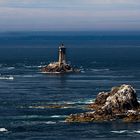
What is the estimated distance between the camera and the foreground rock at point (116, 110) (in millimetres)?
134125

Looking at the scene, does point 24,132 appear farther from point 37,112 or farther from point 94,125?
point 37,112

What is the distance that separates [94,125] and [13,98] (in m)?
42.7

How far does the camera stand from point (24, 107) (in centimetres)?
15175

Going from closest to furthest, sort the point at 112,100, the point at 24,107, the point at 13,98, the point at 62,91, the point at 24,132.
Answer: the point at 24,132 → the point at 112,100 → the point at 24,107 → the point at 13,98 → the point at 62,91

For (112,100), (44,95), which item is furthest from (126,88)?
(44,95)

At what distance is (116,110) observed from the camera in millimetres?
138375

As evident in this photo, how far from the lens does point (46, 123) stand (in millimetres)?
131125

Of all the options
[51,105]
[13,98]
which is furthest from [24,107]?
[13,98]

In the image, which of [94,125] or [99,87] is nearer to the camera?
[94,125]

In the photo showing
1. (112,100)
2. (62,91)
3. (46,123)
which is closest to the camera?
(46,123)

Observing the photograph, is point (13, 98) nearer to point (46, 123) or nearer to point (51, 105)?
point (51, 105)

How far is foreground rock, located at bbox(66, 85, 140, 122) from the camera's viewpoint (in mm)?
134125

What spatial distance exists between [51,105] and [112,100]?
18.6 meters

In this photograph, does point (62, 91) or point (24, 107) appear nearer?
point (24, 107)
